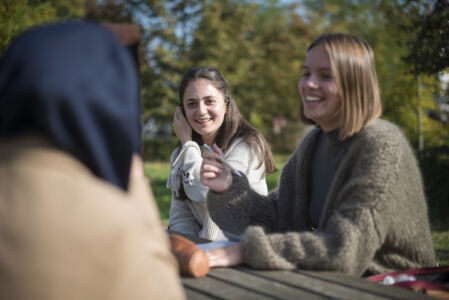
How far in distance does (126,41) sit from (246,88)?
1940cm

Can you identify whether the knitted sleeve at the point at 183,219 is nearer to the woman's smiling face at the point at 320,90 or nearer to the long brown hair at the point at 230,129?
the long brown hair at the point at 230,129

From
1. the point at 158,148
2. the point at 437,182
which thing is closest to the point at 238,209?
the point at 437,182

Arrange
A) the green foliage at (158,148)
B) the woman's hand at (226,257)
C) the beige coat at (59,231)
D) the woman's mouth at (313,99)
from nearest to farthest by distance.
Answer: the beige coat at (59,231) → the woman's hand at (226,257) → the woman's mouth at (313,99) → the green foliage at (158,148)

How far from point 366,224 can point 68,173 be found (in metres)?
1.29

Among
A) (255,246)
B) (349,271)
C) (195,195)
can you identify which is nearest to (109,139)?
(255,246)

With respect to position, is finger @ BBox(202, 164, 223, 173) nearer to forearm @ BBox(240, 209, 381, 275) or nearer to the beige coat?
forearm @ BBox(240, 209, 381, 275)

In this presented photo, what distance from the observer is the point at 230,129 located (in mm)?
3689

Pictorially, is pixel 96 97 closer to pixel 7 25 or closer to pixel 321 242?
pixel 321 242

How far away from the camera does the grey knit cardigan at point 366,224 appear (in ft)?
6.22

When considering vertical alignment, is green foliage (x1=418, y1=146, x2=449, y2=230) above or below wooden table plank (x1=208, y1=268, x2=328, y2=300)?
below

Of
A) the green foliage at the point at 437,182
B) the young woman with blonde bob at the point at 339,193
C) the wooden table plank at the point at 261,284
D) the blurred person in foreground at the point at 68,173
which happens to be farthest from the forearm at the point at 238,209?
the green foliage at the point at 437,182

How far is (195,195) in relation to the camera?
10.4ft

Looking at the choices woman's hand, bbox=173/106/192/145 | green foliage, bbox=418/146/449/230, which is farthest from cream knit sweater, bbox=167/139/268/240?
green foliage, bbox=418/146/449/230

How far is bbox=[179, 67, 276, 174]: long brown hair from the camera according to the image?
139 inches
